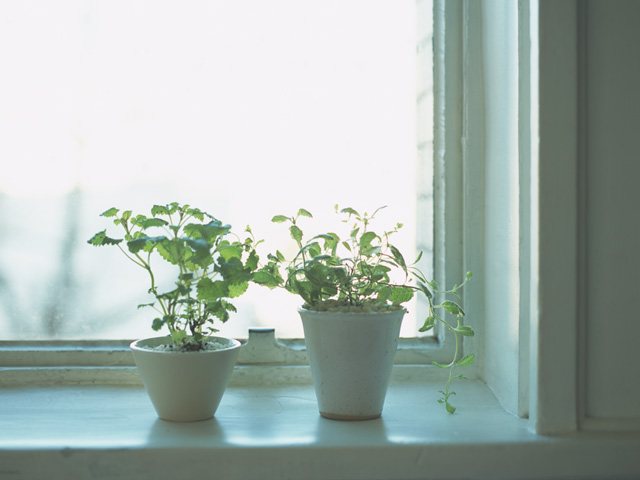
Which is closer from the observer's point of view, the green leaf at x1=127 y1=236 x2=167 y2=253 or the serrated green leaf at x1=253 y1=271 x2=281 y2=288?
the green leaf at x1=127 y1=236 x2=167 y2=253

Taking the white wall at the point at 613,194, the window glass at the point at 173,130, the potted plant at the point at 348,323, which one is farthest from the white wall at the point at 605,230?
the window glass at the point at 173,130

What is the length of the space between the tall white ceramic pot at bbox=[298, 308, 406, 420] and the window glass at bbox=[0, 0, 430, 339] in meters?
0.31

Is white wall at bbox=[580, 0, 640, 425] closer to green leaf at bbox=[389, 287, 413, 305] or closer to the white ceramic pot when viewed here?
green leaf at bbox=[389, 287, 413, 305]

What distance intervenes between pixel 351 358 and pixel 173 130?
24.2 inches

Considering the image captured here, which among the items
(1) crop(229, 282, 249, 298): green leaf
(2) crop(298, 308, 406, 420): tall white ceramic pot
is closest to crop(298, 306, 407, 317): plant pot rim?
(2) crop(298, 308, 406, 420): tall white ceramic pot

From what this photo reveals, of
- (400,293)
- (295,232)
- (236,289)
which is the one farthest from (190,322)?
(400,293)

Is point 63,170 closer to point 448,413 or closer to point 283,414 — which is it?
point 283,414

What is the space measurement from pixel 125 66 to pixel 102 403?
0.67 meters

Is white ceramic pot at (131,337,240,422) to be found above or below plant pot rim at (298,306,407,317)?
below

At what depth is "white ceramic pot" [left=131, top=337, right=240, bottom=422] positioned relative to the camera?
1.01m

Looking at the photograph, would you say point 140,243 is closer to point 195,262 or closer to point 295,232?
point 195,262

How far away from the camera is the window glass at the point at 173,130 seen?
1.31 metres

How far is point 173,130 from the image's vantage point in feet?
4.34

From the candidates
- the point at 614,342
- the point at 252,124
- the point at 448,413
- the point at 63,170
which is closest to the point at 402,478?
the point at 448,413
